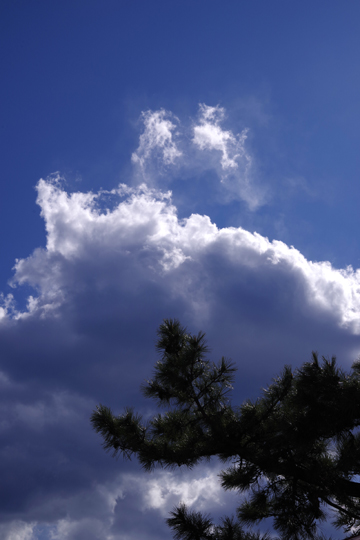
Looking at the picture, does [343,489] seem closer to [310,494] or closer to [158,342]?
[310,494]

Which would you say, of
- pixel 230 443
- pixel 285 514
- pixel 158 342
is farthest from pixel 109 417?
pixel 285 514

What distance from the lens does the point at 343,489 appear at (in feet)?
19.2

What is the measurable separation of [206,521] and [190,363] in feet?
10.4

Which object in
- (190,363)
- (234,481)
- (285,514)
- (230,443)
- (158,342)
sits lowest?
(285,514)

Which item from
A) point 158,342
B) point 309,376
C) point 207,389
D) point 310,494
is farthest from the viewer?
point 158,342

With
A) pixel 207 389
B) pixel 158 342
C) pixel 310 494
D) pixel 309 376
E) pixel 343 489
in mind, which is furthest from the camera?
pixel 158 342

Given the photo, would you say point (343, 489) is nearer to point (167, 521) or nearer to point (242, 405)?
point (242, 405)

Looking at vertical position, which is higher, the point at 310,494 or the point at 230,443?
the point at 230,443

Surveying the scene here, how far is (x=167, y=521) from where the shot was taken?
727 centimetres

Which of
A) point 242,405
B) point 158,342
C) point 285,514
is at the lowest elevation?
point 285,514

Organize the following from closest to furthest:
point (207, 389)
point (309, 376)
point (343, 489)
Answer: point (309, 376) → point (343, 489) → point (207, 389)

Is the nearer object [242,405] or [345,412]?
[345,412]

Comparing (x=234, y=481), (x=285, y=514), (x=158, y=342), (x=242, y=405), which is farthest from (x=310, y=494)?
(x=158, y=342)

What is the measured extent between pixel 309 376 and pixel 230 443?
2.59 metres
